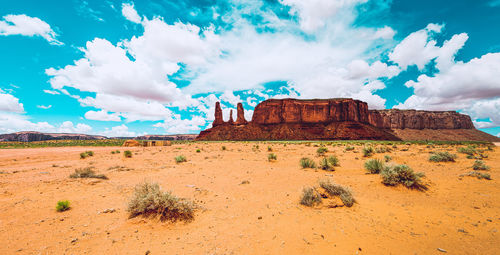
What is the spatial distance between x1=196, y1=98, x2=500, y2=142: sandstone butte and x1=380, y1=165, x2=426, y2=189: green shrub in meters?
75.7

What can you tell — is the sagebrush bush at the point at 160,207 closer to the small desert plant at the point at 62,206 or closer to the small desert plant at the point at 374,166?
the small desert plant at the point at 62,206

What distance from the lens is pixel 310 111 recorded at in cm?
9806

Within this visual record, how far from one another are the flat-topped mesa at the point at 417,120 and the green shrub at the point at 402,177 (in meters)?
135

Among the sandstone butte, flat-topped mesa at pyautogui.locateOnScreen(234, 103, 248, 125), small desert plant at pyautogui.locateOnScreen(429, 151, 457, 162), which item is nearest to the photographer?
small desert plant at pyautogui.locateOnScreen(429, 151, 457, 162)

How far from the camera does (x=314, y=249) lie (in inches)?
124

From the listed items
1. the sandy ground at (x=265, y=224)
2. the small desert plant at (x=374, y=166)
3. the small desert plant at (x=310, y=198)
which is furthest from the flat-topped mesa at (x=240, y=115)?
the small desert plant at (x=310, y=198)

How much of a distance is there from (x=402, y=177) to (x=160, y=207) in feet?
25.3

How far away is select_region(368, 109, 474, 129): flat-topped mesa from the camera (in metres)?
122

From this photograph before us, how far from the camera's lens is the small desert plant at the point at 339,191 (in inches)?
192

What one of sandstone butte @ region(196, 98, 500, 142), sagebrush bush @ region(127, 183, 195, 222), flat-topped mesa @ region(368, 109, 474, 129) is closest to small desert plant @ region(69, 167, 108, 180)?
sagebrush bush @ region(127, 183, 195, 222)

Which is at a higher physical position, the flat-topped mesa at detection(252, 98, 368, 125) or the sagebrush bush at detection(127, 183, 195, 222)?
the flat-topped mesa at detection(252, 98, 368, 125)

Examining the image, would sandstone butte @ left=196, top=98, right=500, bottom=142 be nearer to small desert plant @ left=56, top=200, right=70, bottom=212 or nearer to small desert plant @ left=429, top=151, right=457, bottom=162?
small desert plant @ left=429, top=151, right=457, bottom=162

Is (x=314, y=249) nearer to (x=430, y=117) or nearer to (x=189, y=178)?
(x=189, y=178)

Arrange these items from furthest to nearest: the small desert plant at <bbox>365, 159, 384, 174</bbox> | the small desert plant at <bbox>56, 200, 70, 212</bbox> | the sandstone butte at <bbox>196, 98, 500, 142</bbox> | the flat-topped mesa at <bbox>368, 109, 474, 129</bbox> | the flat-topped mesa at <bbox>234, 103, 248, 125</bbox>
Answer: the flat-topped mesa at <bbox>368, 109, 474, 129</bbox>
the flat-topped mesa at <bbox>234, 103, 248, 125</bbox>
the sandstone butte at <bbox>196, 98, 500, 142</bbox>
the small desert plant at <bbox>365, 159, 384, 174</bbox>
the small desert plant at <bbox>56, 200, 70, 212</bbox>
